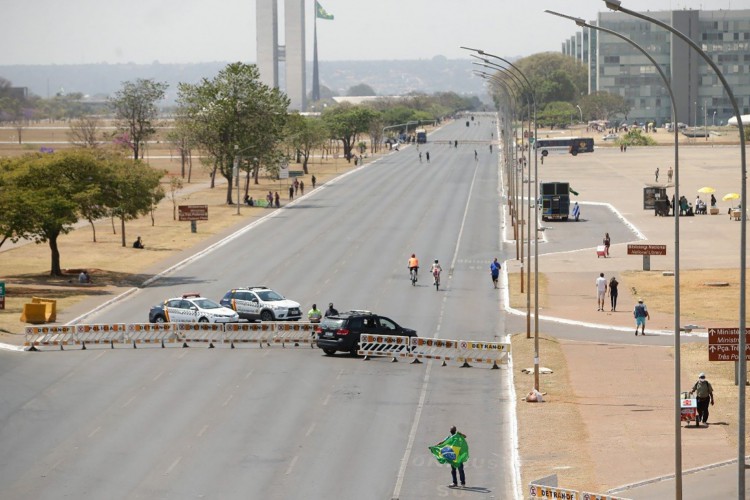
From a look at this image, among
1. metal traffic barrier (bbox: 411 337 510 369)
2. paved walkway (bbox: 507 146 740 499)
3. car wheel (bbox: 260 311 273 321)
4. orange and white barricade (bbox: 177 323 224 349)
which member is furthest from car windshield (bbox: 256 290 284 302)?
paved walkway (bbox: 507 146 740 499)

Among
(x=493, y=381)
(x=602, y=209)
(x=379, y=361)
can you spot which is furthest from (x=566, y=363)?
(x=602, y=209)

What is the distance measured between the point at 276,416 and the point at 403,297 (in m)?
25.1

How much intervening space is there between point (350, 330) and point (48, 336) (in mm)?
11598

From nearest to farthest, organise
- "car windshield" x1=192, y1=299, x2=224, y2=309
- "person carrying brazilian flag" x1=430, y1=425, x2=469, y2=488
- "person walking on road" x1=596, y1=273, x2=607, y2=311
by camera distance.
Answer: "person carrying brazilian flag" x1=430, y1=425, x2=469, y2=488
"car windshield" x1=192, y1=299, x2=224, y2=309
"person walking on road" x1=596, y1=273, x2=607, y2=311

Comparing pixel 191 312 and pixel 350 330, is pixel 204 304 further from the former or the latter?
pixel 350 330

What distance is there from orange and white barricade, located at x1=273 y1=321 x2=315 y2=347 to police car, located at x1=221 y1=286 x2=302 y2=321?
3.86 m

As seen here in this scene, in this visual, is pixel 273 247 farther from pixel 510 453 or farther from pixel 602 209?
pixel 510 453

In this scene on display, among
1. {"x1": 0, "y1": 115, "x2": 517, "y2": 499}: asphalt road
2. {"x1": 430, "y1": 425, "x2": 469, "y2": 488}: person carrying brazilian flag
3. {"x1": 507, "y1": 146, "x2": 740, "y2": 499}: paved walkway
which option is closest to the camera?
{"x1": 430, "y1": 425, "x2": 469, "y2": 488}: person carrying brazilian flag

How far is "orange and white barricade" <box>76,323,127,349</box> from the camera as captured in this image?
4953 centimetres

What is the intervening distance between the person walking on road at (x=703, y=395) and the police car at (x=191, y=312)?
22.1m

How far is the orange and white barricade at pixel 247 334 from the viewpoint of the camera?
49531 mm

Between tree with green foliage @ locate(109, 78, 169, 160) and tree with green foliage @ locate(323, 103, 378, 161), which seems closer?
tree with green foliage @ locate(109, 78, 169, 160)

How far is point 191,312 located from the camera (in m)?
52.3

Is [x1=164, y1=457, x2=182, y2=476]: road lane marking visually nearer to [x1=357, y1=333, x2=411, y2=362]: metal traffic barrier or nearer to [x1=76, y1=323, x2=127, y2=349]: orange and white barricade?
[x1=357, y1=333, x2=411, y2=362]: metal traffic barrier
